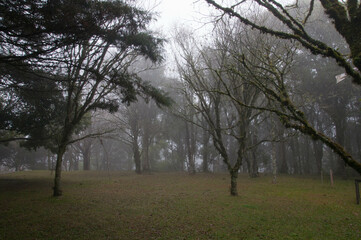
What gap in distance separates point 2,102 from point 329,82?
2352 cm

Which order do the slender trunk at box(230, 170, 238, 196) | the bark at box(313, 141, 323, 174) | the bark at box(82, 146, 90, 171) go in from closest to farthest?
the slender trunk at box(230, 170, 238, 196)
the bark at box(313, 141, 323, 174)
the bark at box(82, 146, 90, 171)

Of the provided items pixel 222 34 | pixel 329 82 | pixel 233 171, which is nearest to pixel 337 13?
pixel 233 171

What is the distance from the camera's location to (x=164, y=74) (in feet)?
100

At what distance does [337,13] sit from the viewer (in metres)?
3.18

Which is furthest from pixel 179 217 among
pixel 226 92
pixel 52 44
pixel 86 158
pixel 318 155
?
pixel 86 158

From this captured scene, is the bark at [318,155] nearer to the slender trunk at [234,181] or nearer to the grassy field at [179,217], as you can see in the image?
the grassy field at [179,217]

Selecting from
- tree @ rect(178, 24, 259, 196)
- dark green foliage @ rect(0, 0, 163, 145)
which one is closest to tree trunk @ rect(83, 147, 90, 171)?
dark green foliage @ rect(0, 0, 163, 145)

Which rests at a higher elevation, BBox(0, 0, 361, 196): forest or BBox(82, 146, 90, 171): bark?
BBox(0, 0, 361, 196): forest

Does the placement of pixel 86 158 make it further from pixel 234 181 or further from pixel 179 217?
pixel 179 217

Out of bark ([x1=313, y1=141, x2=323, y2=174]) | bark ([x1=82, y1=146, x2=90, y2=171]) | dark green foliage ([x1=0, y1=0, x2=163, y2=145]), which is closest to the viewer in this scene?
dark green foliage ([x1=0, y1=0, x2=163, y2=145])

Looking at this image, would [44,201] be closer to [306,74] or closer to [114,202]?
[114,202]

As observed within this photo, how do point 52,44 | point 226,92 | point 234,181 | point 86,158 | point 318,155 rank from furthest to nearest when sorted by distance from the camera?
point 86,158 → point 318,155 → point 226,92 → point 234,181 → point 52,44

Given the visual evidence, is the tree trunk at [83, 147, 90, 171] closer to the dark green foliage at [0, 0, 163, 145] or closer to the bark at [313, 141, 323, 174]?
the dark green foliage at [0, 0, 163, 145]

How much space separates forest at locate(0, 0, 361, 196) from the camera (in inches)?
141
